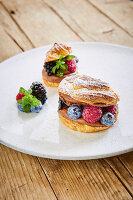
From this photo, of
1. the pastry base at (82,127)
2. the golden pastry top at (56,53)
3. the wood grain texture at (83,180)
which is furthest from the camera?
the golden pastry top at (56,53)

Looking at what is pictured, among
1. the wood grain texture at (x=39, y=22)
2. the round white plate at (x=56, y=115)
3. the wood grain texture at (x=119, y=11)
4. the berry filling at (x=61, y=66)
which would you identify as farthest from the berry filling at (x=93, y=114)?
the wood grain texture at (x=119, y=11)

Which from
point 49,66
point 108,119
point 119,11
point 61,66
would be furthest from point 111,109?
point 119,11

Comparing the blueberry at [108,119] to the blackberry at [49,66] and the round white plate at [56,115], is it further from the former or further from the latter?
the blackberry at [49,66]

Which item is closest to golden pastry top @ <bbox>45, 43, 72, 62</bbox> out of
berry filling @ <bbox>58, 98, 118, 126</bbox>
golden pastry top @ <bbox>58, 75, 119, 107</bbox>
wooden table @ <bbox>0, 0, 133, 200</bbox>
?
golden pastry top @ <bbox>58, 75, 119, 107</bbox>

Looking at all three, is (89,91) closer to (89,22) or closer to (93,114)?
(93,114)

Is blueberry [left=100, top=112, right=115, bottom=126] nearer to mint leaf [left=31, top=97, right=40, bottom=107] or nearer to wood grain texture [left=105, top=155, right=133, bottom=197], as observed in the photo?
wood grain texture [left=105, top=155, right=133, bottom=197]

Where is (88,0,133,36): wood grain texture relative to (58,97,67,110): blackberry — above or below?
below
